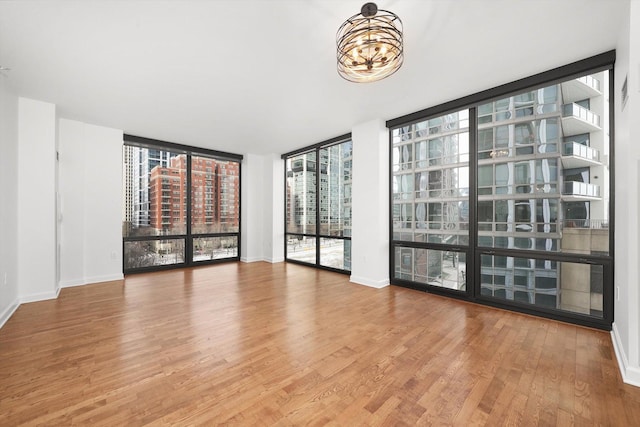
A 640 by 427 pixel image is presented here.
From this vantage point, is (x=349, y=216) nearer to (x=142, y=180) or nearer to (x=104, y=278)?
(x=142, y=180)

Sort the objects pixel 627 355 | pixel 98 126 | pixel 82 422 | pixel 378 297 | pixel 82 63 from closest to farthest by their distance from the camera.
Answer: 1. pixel 82 422
2. pixel 627 355
3. pixel 82 63
4. pixel 378 297
5. pixel 98 126

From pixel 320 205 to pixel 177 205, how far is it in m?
3.21

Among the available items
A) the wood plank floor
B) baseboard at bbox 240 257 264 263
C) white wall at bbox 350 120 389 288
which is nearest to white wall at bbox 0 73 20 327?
the wood plank floor

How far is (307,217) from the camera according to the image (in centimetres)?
639

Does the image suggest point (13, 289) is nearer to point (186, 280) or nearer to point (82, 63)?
point (186, 280)

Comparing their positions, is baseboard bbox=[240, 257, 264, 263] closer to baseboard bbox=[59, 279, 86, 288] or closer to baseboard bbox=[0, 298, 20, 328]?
baseboard bbox=[59, 279, 86, 288]

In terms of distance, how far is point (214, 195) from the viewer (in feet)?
21.4

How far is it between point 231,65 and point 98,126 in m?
3.57

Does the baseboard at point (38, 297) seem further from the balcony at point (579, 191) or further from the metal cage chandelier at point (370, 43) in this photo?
the balcony at point (579, 191)

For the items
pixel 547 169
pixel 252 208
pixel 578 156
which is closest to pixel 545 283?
pixel 547 169

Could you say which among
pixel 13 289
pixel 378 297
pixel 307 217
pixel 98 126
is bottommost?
pixel 378 297

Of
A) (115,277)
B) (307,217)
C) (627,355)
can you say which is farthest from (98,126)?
(627,355)

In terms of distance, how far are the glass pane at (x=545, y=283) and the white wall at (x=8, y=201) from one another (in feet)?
19.1

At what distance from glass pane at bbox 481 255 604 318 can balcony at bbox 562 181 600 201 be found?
0.73 m
